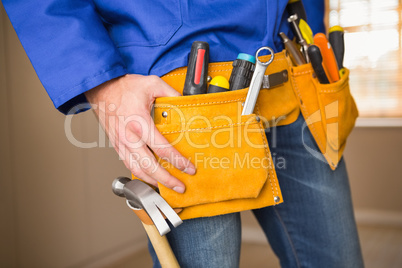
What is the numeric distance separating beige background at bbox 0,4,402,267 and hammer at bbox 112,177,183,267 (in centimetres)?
111

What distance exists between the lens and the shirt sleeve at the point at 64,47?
1.88ft

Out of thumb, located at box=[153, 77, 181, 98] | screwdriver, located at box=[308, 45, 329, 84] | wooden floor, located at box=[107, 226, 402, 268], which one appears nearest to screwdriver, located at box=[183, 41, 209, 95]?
thumb, located at box=[153, 77, 181, 98]

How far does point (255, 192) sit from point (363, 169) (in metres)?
2.39

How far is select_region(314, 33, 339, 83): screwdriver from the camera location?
2.54 ft

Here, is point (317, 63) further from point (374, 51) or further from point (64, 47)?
point (374, 51)

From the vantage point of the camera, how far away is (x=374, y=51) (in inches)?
111

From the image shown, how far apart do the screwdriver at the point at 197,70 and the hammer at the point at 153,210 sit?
0.16 m

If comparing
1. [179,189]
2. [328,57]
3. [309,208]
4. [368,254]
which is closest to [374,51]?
[368,254]

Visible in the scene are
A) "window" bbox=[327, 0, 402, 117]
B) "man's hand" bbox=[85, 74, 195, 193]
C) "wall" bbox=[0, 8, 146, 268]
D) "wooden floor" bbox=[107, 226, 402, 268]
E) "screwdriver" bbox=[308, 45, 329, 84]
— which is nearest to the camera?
"man's hand" bbox=[85, 74, 195, 193]

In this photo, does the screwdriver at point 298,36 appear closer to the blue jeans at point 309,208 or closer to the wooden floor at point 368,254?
the blue jeans at point 309,208

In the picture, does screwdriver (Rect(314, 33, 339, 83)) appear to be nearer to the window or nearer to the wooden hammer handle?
the wooden hammer handle

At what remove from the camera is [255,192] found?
586mm

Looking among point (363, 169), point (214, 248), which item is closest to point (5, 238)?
point (214, 248)

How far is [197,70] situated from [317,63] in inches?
11.2
